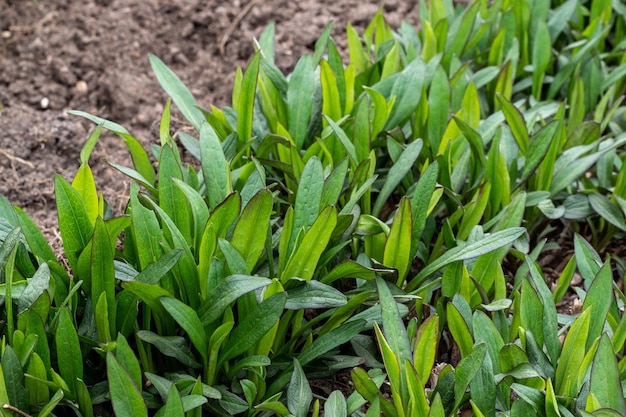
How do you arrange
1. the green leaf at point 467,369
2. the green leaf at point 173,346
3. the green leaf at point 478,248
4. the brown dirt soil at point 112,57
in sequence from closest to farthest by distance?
the green leaf at point 467,369 → the green leaf at point 173,346 → the green leaf at point 478,248 → the brown dirt soil at point 112,57

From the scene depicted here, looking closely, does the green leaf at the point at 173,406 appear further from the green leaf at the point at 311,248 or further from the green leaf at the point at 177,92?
the green leaf at the point at 177,92

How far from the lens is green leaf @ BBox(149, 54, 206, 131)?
2.55 m

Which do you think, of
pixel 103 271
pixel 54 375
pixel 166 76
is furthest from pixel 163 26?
pixel 54 375

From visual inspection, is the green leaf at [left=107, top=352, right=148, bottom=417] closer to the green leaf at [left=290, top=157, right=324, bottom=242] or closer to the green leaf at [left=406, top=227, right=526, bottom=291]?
the green leaf at [left=290, top=157, right=324, bottom=242]

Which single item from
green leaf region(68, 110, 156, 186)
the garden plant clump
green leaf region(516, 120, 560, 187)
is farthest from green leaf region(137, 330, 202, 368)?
green leaf region(516, 120, 560, 187)

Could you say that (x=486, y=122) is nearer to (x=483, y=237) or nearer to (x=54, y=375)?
(x=483, y=237)

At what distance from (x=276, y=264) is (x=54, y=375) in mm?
669

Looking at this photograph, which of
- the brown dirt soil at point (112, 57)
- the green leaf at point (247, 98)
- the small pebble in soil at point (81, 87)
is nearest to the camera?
the green leaf at point (247, 98)

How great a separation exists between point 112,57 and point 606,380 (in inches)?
100

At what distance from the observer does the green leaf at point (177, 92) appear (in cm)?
255

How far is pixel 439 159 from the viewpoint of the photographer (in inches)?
95.7

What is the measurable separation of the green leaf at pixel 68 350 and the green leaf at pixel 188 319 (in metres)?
0.21

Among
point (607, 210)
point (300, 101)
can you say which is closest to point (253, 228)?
point (300, 101)

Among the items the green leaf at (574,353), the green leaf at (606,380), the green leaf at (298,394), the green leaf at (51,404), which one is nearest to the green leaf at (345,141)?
the green leaf at (298,394)
